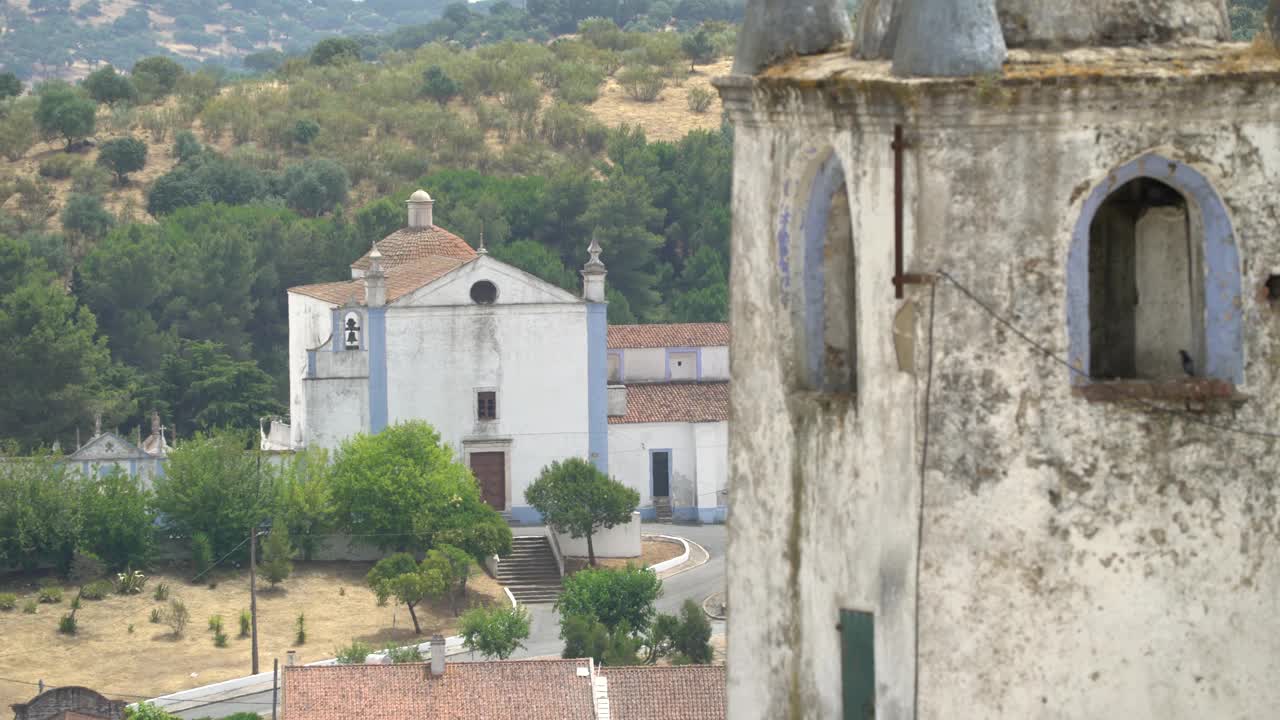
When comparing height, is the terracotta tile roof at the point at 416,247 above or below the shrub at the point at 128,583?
above

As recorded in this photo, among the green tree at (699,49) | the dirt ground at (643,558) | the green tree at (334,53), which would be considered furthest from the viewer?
the green tree at (334,53)

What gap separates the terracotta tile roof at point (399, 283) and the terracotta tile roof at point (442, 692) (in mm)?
20342

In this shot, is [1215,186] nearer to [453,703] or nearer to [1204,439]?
[1204,439]

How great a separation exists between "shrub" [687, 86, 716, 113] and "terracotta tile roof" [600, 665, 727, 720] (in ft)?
227

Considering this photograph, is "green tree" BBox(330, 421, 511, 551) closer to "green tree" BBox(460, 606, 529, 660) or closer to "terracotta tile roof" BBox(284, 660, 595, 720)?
"green tree" BBox(460, 606, 529, 660)

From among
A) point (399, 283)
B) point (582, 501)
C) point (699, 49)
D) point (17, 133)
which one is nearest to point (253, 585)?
point (582, 501)

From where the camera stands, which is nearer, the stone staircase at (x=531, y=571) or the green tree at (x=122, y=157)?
the stone staircase at (x=531, y=571)

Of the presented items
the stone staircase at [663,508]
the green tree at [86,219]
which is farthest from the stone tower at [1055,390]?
the green tree at [86,219]

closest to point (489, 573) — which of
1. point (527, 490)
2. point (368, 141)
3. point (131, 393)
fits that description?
point (527, 490)

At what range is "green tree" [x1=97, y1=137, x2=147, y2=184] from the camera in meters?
97.7

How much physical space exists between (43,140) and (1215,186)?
99.0 metres

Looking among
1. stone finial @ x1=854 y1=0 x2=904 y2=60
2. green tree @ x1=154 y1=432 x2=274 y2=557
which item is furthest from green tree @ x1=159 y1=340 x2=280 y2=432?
stone finial @ x1=854 y1=0 x2=904 y2=60

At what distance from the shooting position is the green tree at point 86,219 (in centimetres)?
9044

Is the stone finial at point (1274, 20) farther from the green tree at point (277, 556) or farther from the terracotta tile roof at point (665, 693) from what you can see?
the green tree at point (277, 556)
